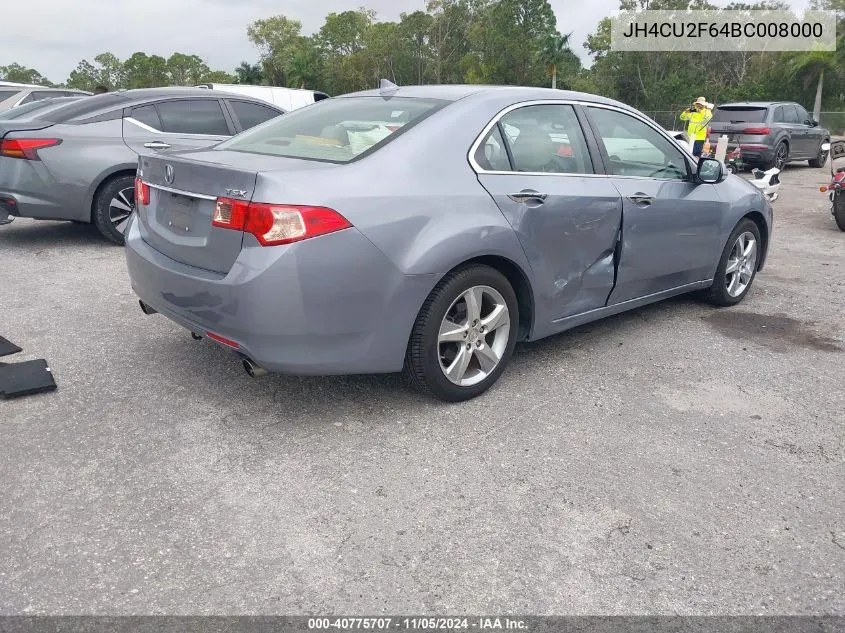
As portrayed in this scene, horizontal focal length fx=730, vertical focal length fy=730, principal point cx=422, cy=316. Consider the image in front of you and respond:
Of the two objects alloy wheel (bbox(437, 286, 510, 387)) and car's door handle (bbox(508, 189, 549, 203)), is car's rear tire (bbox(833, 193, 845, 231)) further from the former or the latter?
alloy wheel (bbox(437, 286, 510, 387))

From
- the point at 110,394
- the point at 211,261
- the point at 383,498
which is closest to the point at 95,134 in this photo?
the point at 110,394

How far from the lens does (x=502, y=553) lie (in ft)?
8.43

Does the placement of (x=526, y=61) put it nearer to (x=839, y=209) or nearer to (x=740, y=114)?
(x=740, y=114)

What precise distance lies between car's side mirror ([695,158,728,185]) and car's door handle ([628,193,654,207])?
26.1 inches

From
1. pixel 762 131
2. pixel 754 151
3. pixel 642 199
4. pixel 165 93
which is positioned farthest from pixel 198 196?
pixel 762 131

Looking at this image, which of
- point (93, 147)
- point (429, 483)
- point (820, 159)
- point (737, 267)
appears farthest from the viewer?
point (820, 159)

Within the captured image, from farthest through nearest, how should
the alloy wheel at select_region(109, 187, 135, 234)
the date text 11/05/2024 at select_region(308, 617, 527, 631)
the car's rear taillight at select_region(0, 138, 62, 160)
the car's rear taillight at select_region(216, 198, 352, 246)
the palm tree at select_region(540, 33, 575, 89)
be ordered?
the palm tree at select_region(540, 33, 575, 89) < the alloy wheel at select_region(109, 187, 135, 234) < the car's rear taillight at select_region(0, 138, 62, 160) < the car's rear taillight at select_region(216, 198, 352, 246) < the date text 11/05/2024 at select_region(308, 617, 527, 631)

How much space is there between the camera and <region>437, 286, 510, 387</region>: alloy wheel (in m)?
3.63

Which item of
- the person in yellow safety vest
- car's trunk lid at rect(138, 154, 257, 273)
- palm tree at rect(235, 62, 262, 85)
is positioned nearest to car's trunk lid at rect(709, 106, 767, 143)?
the person in yellow safety vest

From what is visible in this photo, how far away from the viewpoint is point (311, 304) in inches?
122

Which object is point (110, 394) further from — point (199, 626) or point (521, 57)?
point (521, 57)

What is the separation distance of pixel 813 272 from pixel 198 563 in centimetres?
638

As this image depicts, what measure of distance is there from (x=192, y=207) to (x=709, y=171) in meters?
3.41

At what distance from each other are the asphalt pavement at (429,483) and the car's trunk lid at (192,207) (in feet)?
2.66
